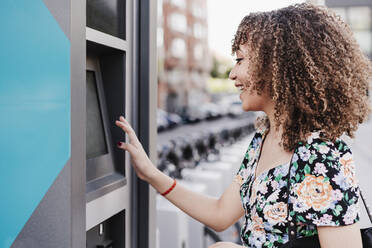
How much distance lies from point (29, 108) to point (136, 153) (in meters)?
0.54

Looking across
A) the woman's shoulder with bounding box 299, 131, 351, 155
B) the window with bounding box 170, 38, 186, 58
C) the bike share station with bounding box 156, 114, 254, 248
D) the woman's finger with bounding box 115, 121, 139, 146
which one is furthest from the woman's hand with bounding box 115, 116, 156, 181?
the window with bounding box 170, 38, 186, 58

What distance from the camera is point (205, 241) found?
11.4 feet

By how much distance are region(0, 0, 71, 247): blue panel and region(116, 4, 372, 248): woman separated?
557 millimetres

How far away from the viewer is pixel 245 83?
1288mm

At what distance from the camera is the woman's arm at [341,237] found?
101 cm

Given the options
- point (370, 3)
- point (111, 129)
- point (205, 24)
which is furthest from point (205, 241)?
point (205, 24)

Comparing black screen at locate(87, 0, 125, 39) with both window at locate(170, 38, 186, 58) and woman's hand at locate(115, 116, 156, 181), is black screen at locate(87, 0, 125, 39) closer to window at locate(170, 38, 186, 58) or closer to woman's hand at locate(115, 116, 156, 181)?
woman's hand at locate(115, 116, 156, 181)

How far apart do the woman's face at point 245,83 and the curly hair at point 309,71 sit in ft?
0.12

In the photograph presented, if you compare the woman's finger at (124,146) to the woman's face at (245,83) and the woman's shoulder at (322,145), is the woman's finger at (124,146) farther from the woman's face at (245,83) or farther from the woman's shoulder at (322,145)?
the woman's shoulder at (322,145)

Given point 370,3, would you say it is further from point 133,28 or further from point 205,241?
point 205,241

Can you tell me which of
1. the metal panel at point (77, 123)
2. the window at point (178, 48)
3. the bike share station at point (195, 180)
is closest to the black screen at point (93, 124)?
the metal panel at point (77, 123)

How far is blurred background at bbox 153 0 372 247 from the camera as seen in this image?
1587 mm

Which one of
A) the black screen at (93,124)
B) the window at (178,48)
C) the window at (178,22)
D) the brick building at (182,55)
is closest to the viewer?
the black screen at (93,124)

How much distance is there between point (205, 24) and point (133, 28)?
3998cm
